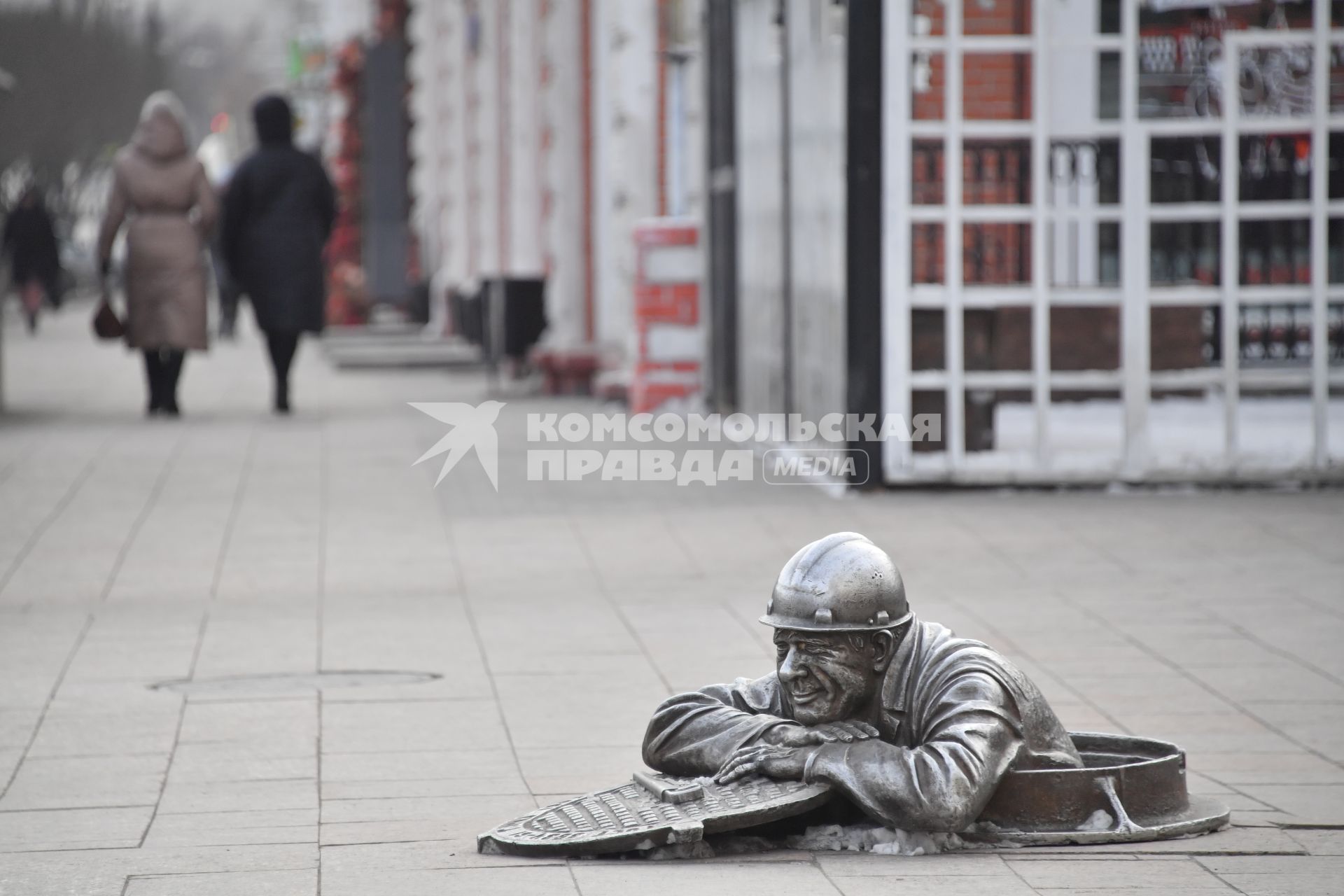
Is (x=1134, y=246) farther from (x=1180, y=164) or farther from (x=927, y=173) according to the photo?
(x=927, y=173)

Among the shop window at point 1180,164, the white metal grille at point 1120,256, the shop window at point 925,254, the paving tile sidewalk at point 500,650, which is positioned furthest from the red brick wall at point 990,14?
the paving tile sidewalk at point 500,650

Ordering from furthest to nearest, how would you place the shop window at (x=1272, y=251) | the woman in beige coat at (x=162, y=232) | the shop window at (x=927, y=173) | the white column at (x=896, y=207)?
the woman in beige coat at (x=162, y=232)
the shop window at (x=1272, y=251)
the shop window at (x=927, y=173)
the white column at (x=896, y=207)

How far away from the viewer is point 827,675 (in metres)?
4.91

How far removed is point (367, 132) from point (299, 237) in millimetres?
19939

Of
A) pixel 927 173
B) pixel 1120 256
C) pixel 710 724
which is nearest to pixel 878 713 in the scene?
pixel 710 724

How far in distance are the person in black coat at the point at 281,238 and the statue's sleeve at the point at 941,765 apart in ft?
38.0

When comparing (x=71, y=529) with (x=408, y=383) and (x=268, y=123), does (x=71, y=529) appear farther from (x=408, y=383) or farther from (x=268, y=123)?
(x=408, y=383)

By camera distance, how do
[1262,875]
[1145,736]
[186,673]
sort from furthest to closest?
[186,673] → [1145,736] → [1262,875]

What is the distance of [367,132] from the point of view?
1399 inches

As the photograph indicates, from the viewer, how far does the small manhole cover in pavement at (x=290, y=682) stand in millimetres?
6746

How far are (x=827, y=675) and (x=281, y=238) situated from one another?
11645 millimetres

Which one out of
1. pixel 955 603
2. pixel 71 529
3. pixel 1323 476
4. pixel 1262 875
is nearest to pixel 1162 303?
pixel 1323 476

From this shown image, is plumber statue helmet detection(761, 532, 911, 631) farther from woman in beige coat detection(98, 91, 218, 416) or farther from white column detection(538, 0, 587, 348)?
white column detection(538, 0, 587, 348)

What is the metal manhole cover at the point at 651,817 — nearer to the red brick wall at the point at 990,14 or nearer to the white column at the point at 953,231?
the white column at the point at 953,231
